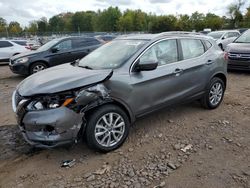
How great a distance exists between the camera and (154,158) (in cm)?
339

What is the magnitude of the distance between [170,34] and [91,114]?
85.1 inches

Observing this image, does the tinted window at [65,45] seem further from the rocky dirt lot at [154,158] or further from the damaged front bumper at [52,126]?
the damaged front bumper at [52,126]

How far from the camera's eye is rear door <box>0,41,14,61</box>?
13.3 metres

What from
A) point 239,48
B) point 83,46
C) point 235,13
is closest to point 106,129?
point 239,48

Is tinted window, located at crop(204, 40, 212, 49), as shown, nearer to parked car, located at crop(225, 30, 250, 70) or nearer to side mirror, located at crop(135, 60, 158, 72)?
side mirror, located at crop(135, 60, 158, 72)

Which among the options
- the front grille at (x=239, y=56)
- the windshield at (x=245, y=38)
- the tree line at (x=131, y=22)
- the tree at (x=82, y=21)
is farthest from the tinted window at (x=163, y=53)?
the tree at (x=82, y=21)

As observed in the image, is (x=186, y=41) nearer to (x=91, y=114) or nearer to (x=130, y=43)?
(x=130, y=43)

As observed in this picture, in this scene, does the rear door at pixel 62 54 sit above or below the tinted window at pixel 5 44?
below

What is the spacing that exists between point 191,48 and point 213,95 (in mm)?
1152

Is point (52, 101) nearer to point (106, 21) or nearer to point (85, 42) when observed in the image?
point (85, 42)

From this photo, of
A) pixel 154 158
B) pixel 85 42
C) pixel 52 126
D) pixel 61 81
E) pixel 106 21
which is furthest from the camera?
pixel 106 21

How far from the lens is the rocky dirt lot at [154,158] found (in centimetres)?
295

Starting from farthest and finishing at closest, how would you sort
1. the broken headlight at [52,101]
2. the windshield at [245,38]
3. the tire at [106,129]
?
the windshield at [245,38], the tire at [106,129], the broken headlight at [52,101]

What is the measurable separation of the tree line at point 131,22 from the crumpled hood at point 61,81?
4528 centimetres
